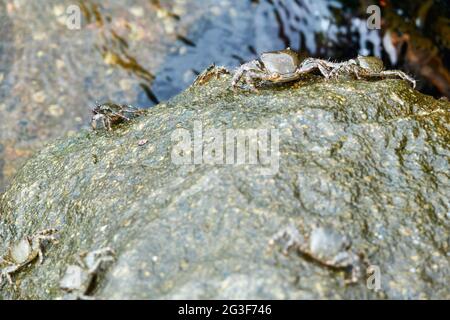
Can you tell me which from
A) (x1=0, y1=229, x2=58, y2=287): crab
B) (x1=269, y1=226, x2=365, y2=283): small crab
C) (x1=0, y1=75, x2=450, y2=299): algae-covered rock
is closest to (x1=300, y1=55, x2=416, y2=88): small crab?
(x1=0, y1=75, x2=450, y2=299): algae-covered rock

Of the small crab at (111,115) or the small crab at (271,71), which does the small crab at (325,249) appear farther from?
the small crab at (111,115)

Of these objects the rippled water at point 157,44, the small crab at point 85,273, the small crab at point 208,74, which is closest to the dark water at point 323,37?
the rippled water at point 157,44

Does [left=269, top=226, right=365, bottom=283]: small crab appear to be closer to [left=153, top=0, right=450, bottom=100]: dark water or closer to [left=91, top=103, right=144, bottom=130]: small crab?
[left=91, top=103, right=144, bottom=130]: small crab

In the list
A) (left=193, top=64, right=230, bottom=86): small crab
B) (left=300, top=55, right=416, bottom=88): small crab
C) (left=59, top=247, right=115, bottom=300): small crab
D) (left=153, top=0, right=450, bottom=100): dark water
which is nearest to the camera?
(left=59, top=247, right=115, bottom=300): small crab

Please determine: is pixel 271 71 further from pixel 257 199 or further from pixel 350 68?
pixel 257 199

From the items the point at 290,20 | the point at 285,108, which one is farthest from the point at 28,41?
the point at 285,108
